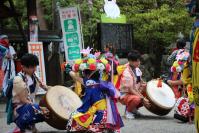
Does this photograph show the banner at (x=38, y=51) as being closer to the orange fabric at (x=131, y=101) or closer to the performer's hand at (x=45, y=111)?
the orange fabric at (x=131, y=101)

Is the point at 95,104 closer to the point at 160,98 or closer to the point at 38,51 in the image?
the point at 160,98

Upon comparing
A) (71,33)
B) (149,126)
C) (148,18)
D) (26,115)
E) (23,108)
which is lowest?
Result: (149,126)

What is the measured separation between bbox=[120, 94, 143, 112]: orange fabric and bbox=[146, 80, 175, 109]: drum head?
0.86ft

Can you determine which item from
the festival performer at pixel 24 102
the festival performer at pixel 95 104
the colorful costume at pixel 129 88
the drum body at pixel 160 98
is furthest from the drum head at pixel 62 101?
the drum body at pixel 160 98

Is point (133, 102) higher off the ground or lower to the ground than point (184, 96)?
lower

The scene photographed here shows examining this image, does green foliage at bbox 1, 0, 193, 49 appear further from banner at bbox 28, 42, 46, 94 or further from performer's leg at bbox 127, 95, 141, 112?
performer's leg at bbox 127, 95, 141, 112

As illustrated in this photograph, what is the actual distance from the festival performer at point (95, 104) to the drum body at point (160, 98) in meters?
2.76

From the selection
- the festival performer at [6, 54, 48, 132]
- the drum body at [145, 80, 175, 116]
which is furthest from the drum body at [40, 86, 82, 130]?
the drum body at [145, 80, 175, 116]

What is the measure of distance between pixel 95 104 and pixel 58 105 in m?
0.76

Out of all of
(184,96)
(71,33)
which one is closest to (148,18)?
(71,33)

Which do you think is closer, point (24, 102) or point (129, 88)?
point (24, 102)

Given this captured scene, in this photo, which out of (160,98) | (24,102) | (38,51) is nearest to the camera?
(24,102)

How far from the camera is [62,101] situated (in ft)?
24.0

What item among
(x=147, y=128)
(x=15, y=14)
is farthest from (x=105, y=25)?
(x=147, y=128)
